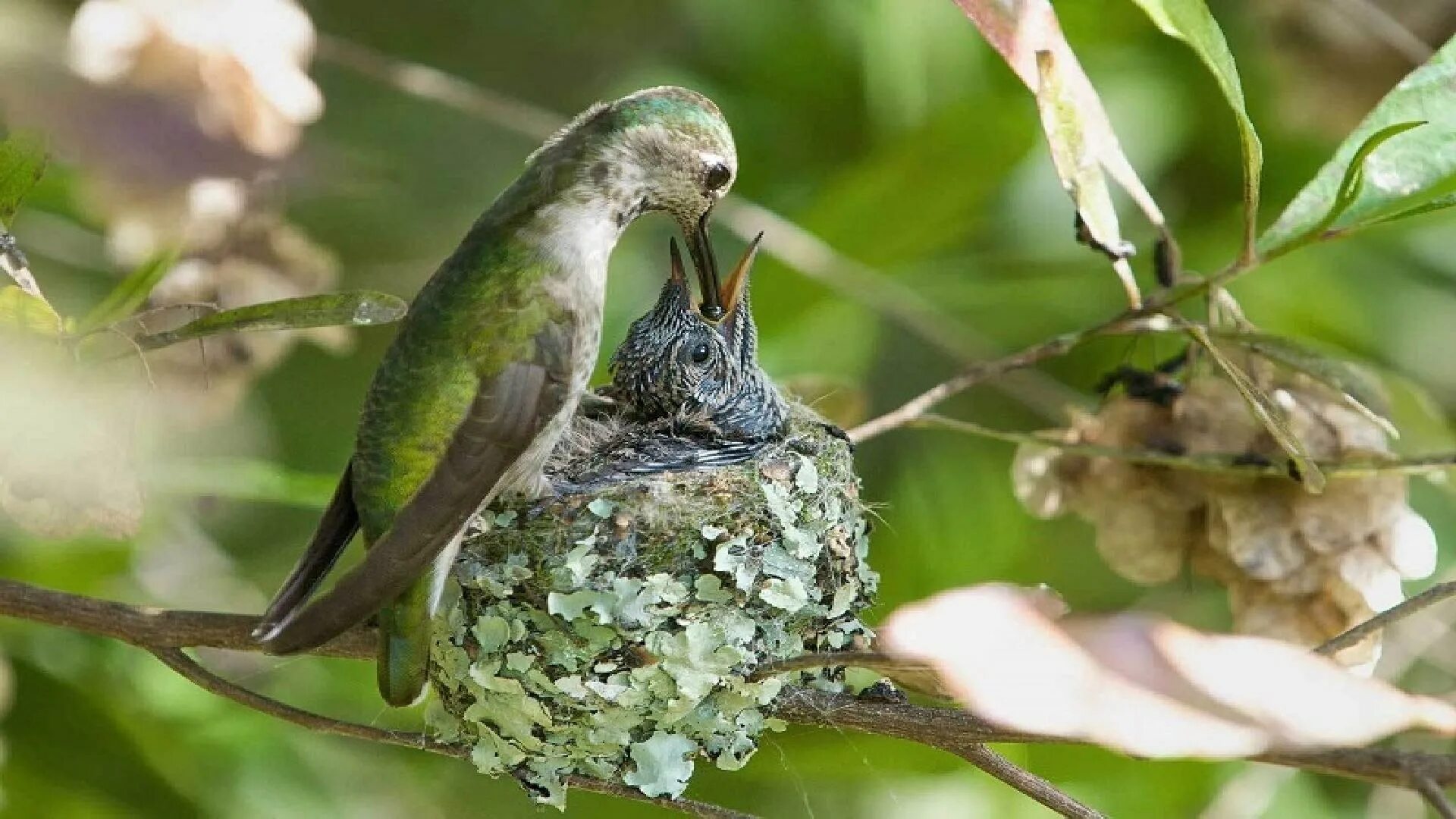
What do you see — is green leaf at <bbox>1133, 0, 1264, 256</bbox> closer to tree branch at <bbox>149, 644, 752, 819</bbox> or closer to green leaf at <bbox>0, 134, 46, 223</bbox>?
tree branch at <bbox>149, 644, 752, 819</bbox>

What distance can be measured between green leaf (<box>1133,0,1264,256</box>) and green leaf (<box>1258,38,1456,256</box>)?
0.09 m

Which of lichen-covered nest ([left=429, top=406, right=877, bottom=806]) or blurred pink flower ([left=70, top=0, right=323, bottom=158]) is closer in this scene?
blurred pink flower ([left=70, top=0, right=323, bottom=158])

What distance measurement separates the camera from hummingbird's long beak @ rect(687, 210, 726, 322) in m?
2.53

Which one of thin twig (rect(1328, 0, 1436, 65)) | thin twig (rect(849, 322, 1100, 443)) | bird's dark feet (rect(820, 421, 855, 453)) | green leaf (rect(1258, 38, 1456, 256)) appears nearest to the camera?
green leaf (rect(1258, 38, 1456, 256))

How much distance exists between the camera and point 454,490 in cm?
191

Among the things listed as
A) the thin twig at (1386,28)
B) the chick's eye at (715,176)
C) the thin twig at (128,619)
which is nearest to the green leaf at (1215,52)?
the chick's eye at (715,176)

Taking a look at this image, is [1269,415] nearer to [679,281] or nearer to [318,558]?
[318,558]

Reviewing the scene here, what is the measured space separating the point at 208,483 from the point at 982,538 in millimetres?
1886

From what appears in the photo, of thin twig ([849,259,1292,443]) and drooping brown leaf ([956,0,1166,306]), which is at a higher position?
drooping brown leaf ([956,0,1166,306])

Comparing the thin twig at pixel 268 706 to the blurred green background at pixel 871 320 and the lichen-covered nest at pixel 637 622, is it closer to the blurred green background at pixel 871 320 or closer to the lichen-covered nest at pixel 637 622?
the lichen-covered nest at pixel 637 622

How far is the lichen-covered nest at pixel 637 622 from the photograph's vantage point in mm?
1923

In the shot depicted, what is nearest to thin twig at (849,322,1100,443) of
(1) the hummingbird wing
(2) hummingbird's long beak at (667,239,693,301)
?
(1) the hummingbird wing

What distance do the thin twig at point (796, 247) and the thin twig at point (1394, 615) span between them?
4.88ft

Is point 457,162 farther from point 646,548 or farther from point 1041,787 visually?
point 1041,787
